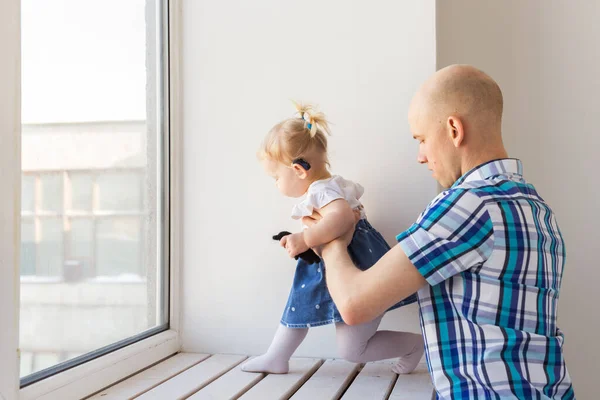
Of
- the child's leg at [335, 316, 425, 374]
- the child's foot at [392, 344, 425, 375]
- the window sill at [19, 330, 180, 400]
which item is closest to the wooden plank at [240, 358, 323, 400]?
the child's leg at [335, 316, 425, 374]

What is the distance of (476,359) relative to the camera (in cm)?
104

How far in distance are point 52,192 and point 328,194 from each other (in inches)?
25.1

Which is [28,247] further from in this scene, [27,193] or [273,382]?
[273,382]

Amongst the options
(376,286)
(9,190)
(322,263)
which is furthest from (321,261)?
(9,190)

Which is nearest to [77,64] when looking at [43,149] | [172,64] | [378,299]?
[43,149]

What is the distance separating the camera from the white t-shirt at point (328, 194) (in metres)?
1.57

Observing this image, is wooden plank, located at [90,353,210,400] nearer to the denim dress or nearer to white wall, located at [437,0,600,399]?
the denim dress

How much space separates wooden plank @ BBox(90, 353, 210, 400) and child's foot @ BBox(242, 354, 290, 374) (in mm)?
194

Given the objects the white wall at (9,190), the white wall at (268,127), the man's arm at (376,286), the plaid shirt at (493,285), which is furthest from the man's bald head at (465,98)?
the white wall at (9,190)

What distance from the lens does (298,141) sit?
1.61m

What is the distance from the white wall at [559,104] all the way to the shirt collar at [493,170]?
0.93 metres

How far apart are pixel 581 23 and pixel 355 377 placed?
129 centimetres

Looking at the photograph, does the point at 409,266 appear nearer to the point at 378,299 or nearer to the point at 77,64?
the point at 378,299

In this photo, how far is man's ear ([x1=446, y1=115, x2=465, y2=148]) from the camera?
3.72 ft
